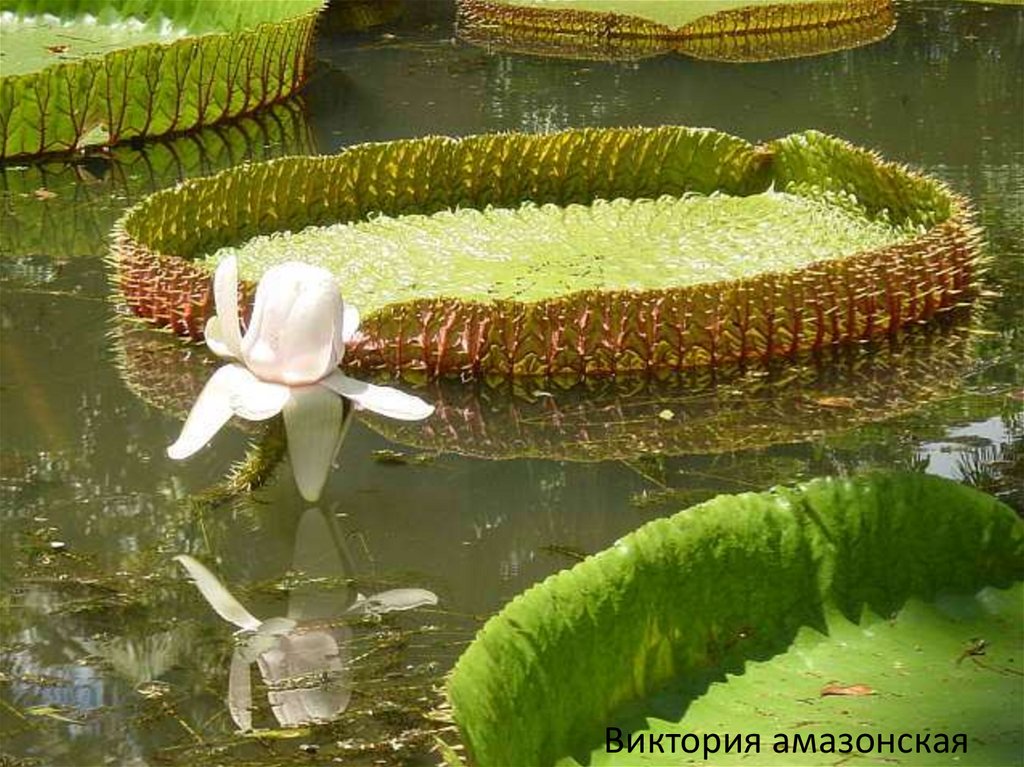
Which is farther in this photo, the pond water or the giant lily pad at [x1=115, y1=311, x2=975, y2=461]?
the giant lily pad at [x1=115, y1=311, x2=975, y2=461]

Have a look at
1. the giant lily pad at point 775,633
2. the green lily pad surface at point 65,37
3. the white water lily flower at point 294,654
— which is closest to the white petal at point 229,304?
the white water lily flower at point 294,654

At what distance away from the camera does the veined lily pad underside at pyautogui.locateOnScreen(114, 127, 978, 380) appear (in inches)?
140

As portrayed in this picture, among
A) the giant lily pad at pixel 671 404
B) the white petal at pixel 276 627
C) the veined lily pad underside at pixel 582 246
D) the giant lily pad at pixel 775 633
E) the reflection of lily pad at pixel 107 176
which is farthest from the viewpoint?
the reflection of lily pad at pixel 107 176

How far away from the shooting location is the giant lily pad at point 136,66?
5.65 metres

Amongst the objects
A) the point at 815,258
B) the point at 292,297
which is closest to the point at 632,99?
the point at 815,258

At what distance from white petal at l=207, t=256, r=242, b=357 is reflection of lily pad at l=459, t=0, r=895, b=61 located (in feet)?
14.3

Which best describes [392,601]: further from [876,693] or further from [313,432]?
[876,693]

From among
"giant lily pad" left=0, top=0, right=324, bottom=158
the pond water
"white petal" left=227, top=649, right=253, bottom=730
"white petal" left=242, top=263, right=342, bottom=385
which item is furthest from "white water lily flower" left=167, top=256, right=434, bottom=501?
"giant lily pad" left=0, top=0, right=324, bottom=158

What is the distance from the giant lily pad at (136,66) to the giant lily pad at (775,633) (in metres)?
4.01

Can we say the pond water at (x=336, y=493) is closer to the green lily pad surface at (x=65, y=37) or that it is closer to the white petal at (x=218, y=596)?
the white petal at (x=218, y=596)

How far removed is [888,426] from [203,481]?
3.79 ft

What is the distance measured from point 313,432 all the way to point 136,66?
3.15m

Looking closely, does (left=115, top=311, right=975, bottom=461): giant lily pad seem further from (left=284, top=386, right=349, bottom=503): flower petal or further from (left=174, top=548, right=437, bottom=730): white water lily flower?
(left=174, top=548, right=437, bottom=730): white water lily flower

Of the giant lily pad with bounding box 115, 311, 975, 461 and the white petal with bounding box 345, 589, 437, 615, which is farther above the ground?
the giant lily pad with bounding box 115, 311, 975, 461
